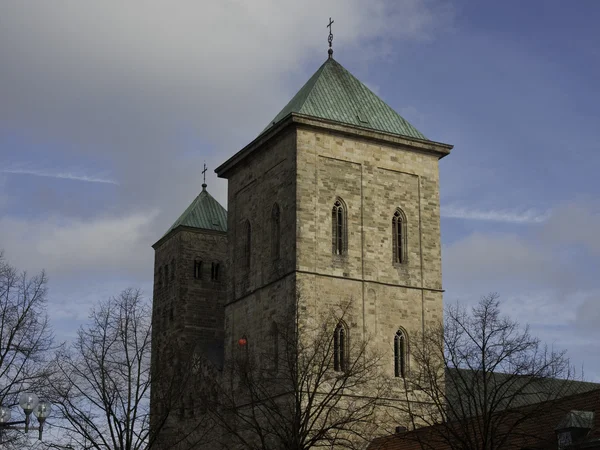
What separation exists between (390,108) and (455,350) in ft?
71.4

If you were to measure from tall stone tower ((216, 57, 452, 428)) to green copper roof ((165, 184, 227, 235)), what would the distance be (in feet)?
47.5

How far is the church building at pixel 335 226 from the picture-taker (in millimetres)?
50594

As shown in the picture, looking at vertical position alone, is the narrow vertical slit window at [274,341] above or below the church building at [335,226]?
below

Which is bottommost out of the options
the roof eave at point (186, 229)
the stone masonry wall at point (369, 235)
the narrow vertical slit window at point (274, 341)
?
the narrow vertical slit window at point (274, 341)

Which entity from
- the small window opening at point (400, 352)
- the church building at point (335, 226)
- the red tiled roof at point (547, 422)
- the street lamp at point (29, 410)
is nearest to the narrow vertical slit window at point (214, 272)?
the church building at point (335, 226)

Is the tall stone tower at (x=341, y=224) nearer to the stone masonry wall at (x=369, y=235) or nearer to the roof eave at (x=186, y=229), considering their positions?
the stone masonry wall at (x=369, y=235)

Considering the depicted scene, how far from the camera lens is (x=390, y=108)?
56.0m

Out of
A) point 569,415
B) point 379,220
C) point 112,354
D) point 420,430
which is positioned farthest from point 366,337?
point 569,415

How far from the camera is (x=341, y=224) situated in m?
51.9

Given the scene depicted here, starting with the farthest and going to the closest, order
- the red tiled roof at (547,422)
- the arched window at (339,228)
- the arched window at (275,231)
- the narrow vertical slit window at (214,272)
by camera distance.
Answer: the narrow vertical slit window at (214,272) → the arched window at (275,231) → the arched window at (339,228) → the red tiled roof at (547,422)

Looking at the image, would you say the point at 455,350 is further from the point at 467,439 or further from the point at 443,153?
the point at 443,153

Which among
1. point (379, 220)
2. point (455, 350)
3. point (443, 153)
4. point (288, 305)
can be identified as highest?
point (443, 153)

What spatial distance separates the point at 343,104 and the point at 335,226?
20.3 feet

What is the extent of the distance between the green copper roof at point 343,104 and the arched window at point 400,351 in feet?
31.4
